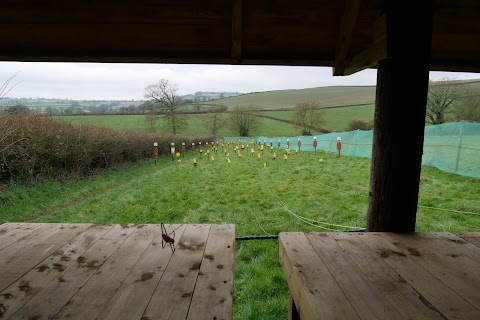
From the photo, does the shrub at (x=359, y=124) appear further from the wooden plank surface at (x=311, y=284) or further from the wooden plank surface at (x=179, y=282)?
the wooden plank surface at (x=179, y=282)

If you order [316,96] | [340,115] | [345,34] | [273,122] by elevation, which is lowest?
[273,122]

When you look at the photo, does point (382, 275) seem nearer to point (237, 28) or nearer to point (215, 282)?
point (215, 282)

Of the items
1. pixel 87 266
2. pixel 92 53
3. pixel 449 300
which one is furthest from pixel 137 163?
pixel 449 300

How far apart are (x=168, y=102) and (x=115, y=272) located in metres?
13.6

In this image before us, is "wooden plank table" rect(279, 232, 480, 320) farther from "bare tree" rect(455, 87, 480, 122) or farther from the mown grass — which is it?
"bare tree" rect(455, 87, 480, 122)

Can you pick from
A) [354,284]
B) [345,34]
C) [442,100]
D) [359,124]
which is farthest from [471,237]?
[359,124]

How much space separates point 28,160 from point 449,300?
23.2ft

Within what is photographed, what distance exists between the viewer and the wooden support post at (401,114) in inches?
67.4

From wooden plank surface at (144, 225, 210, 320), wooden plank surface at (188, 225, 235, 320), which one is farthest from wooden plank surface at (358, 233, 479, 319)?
wooden plank surface at (144, 225, 210, 320)

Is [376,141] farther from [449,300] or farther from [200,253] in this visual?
[200,253]

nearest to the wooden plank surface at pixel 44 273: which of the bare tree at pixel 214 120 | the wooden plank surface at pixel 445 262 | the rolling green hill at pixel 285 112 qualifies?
the wooden plank surface at pixel 445 262

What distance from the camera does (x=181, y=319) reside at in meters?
1.00

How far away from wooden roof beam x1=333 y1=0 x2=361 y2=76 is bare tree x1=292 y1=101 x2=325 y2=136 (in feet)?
50.6

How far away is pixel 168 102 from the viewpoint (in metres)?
14.3
